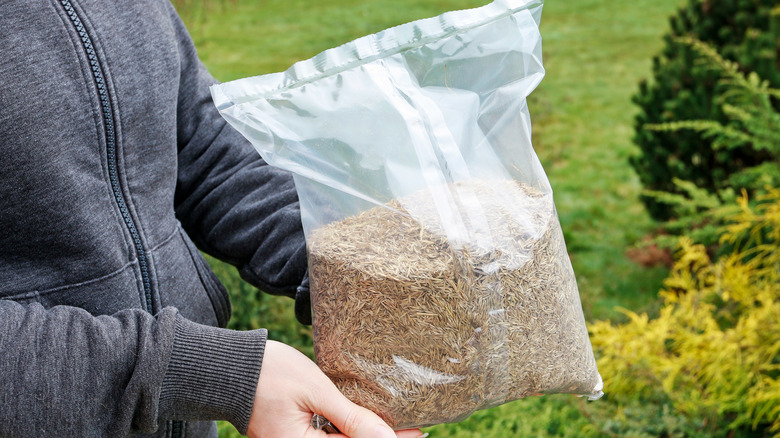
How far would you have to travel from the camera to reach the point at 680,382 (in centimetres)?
271

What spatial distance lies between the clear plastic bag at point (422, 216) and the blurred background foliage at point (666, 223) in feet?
5.54

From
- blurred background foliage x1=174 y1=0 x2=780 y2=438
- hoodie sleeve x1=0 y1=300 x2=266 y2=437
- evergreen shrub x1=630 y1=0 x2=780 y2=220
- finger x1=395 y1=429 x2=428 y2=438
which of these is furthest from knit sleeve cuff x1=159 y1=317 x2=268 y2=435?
evergreen shrub x1=630 y1=0 x2=780 y2=220

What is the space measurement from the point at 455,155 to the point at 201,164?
1.68ft

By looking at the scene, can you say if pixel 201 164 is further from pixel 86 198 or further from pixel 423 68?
pixel 423 68

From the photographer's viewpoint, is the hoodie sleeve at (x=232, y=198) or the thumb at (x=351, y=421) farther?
the hoodie sleeve at (x=232, y=198)

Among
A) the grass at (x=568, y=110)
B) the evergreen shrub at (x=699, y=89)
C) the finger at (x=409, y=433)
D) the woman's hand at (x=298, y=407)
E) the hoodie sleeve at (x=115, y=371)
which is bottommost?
the grass at (x=568, y=110)

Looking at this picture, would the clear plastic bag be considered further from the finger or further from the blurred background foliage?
the blurred background foliage

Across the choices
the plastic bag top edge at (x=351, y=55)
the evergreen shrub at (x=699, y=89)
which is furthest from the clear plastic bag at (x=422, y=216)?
the evergreen shrub at (x=699, y=89)

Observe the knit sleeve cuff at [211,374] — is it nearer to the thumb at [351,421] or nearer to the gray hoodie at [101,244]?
the gray hoodie at [101,244]

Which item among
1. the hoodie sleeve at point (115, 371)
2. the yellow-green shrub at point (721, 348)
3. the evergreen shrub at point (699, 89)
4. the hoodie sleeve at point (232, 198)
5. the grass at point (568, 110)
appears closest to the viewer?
the hoodie sleeve at point (115, 371)

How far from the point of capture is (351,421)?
34.6 inches

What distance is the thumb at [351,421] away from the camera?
870mm

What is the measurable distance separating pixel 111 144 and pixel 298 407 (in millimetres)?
458

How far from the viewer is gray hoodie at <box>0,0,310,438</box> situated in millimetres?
820
